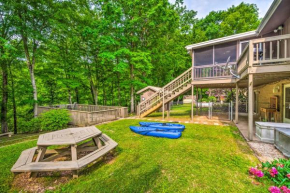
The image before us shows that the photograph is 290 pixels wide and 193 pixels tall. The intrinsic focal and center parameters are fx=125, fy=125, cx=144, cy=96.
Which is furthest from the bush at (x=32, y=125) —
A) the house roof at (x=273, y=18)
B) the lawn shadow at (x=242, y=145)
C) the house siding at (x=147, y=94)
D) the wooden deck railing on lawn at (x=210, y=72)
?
the house roof at (x=273, y=18)

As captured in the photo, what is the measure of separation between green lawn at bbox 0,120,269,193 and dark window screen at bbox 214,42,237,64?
5500 millimetres

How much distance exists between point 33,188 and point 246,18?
30948mm

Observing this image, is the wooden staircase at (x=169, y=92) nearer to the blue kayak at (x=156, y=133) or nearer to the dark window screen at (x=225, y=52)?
the dark window screen at (x=225, y=52)

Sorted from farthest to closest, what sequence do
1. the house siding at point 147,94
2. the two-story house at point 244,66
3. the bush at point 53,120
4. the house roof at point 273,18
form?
the house siding at point 147,94 < the bush at point 53,120 < the two-story house at point 244,66 < the house roof at point 273,18

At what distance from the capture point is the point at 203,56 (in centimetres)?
870

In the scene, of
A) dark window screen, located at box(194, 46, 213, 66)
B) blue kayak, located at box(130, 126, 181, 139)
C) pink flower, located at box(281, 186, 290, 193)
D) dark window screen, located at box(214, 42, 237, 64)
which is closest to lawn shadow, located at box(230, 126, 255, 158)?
pink flower, located at box(281, 186, 290, 193)

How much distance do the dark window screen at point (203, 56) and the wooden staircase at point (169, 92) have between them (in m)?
0.80

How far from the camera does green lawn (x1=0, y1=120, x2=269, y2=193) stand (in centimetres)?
250

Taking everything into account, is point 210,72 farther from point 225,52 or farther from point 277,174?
point 277,174

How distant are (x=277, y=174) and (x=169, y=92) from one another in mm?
7175

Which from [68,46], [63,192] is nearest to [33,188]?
[63,192]

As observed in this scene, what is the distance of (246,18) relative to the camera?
69.4 ft

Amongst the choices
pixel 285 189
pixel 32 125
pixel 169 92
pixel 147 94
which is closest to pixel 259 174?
pixel 285 189

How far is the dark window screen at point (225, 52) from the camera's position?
25.7 feet
